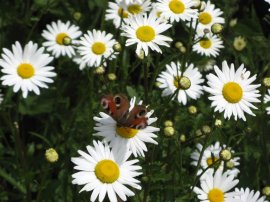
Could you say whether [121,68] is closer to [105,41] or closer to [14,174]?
[105,41]

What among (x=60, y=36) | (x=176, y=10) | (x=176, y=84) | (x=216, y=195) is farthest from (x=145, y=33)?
(x=60, y=36)

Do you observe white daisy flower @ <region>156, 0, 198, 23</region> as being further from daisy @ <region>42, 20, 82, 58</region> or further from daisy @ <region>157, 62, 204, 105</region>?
daisy @ <region>42, 20, 82, 58</region>

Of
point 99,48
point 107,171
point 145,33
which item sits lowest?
point 107,171

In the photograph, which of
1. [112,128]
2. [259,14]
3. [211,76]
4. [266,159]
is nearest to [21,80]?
[112,128]

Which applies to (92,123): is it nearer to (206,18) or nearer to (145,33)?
(145,33)

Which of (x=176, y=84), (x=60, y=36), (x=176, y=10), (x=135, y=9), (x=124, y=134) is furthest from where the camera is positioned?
(x=60, y=36)

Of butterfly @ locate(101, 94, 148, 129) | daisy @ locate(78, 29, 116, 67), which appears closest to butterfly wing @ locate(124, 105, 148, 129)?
butterfly @ locate(101, 94, 148, 129)
